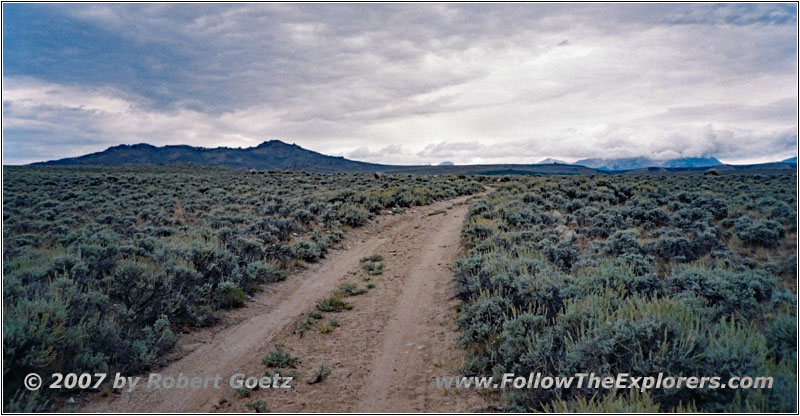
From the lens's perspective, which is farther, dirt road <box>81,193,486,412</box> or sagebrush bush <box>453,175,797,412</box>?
dirt road <box>81,193,486,412</box>

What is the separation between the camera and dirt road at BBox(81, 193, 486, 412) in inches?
210

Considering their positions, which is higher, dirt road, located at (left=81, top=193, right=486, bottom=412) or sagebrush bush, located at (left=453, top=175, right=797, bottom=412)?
sagebrush bush, located at (left=453, top=175, right=797, bottom=412)

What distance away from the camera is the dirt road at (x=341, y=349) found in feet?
17.5

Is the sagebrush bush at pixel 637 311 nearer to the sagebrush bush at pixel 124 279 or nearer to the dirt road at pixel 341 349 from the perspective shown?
the dirt road at pixel 341 349

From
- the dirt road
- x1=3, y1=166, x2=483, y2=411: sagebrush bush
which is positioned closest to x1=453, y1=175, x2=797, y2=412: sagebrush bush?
the dirt road

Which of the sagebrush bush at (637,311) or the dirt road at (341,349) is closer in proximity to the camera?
the sagebrush bush at (637,311)

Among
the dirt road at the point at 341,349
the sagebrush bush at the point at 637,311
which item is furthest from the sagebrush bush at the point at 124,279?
the sagebrush bush at the point at 637,311

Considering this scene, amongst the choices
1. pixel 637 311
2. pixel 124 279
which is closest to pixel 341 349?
pixel 124 279

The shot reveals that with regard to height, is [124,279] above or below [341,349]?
above

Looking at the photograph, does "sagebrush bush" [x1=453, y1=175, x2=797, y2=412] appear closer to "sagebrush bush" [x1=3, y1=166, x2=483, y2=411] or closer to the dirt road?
the dirt road

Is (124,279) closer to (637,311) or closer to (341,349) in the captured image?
(341,349)

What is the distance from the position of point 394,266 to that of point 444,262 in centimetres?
143

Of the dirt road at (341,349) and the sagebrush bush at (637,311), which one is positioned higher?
the sagebrush bush at (637,311)

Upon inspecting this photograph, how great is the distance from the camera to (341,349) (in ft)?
23.0
